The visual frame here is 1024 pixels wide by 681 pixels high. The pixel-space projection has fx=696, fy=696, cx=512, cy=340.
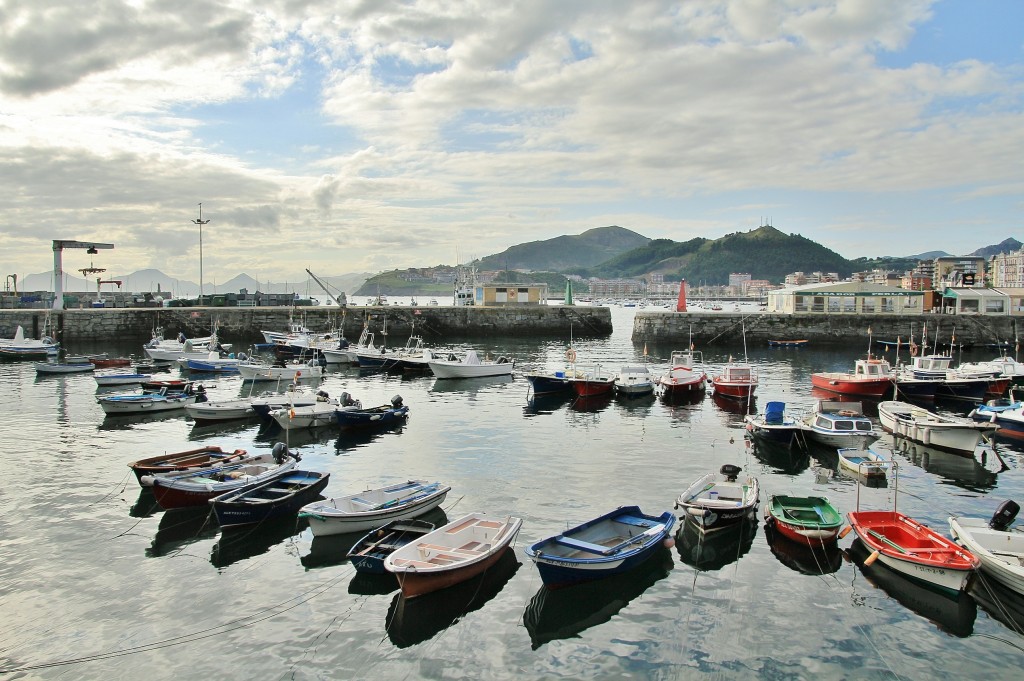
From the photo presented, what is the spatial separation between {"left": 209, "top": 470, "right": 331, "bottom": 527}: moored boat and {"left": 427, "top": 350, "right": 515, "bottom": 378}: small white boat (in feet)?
85.3

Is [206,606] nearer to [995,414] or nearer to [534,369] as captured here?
[995,414]

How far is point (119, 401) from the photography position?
33.1m

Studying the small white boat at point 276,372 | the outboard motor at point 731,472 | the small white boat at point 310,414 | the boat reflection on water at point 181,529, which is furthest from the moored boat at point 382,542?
the small white boat at point 276,372

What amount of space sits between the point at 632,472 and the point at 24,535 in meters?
17.1

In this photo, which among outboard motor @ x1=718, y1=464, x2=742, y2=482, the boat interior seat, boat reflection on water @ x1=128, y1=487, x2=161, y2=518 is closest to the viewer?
the boat interior seat

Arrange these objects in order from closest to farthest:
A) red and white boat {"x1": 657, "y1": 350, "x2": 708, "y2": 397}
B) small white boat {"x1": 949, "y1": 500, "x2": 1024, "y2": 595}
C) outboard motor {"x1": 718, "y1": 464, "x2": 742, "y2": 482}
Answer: small white boat {"x1": 949, "y1": 500, "x2": 1024, "y2": 595}, outboard motor {"x1": 718, "y1": 464, "x2": 742, "y2": 482}, red and white boat {"x1": 657, "y1": 350, "x2": 708, "y2": 397}

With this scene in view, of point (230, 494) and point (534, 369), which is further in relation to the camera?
point (534, 369)

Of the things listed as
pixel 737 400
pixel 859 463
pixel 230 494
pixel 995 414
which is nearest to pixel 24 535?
pixel 230 494

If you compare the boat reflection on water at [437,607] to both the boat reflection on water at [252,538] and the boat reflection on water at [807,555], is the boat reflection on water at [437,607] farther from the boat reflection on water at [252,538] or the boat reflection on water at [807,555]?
the boat reflection on water at [807,555]

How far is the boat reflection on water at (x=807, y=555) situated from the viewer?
610 inches

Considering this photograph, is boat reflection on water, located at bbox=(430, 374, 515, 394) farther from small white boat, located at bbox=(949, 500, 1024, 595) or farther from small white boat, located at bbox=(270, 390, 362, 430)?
small white boat, located at bbox=(949, 500, 1024, 595)

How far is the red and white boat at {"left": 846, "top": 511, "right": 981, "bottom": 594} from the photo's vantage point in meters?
14.0

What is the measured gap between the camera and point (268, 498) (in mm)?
18562

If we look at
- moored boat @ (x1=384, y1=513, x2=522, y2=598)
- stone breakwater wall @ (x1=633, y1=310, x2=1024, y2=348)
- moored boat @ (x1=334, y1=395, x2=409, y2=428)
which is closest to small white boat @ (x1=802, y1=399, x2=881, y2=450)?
moored boat @ (x1=384, y1=513, x2=522, y2=598)
